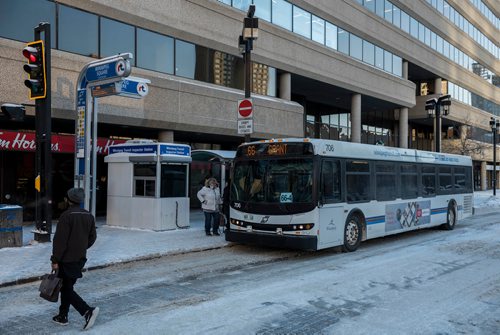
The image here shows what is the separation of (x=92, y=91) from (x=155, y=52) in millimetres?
5721

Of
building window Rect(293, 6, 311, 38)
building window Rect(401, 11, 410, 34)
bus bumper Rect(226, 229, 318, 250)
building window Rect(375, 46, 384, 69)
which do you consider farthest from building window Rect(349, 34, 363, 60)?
bus bumper Rect(226, 229, 318, 250)

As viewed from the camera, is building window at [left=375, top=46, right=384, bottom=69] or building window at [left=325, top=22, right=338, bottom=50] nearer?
building window at [left=325, top=22, right=338, bottom=50]

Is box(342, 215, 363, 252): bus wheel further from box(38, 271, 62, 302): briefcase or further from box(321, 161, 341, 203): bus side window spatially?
box(38, 271, 62, 302): briefcase

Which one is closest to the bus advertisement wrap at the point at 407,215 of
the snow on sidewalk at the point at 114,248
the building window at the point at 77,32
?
the snow on sidewalk at the point at 114,248

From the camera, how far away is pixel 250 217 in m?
11.5

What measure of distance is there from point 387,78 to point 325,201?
24.6 m

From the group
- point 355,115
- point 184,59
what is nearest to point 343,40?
point 355,115

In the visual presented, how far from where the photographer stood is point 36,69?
469 inches

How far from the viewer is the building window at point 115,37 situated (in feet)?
55.7

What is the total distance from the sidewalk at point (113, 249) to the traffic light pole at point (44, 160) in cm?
45

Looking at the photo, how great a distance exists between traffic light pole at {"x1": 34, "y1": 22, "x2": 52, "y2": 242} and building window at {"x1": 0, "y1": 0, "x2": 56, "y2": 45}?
2.96 metres

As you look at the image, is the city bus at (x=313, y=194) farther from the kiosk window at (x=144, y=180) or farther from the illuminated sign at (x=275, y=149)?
the kiosk window at (x=144, y=180)

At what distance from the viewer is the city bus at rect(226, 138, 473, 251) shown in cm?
1084

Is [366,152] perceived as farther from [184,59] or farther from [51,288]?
[184,59]
